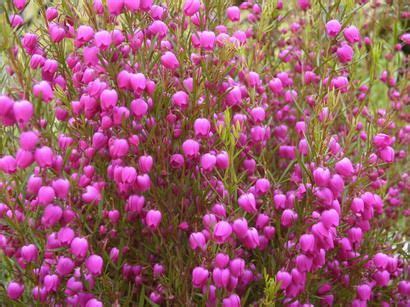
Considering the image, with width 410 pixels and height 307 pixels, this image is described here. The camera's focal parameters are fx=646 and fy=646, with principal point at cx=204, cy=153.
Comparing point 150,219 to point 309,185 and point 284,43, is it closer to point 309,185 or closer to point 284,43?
point 309,185

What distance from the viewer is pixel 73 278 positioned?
1.71 m

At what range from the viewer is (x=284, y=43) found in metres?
2.48

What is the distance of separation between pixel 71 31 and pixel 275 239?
34.5 inches

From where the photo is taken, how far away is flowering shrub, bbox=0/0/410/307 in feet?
5.13

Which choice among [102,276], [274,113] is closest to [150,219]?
[102,276]

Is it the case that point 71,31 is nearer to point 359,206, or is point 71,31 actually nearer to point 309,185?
point 309,185

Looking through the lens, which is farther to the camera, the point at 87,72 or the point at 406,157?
the point at 406,157

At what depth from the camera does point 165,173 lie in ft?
5.67

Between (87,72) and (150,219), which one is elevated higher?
(87,72)

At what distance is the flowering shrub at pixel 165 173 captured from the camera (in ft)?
5.13

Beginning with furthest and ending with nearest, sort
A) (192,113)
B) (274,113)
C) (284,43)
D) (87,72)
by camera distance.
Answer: (284,43), (274,113), (192,113), (87,72)

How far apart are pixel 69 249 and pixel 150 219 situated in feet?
0.72

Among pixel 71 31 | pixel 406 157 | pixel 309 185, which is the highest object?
pixel 71 31

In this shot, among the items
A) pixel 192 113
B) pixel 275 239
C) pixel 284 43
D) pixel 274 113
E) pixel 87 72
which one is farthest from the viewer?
pixel 284 43
